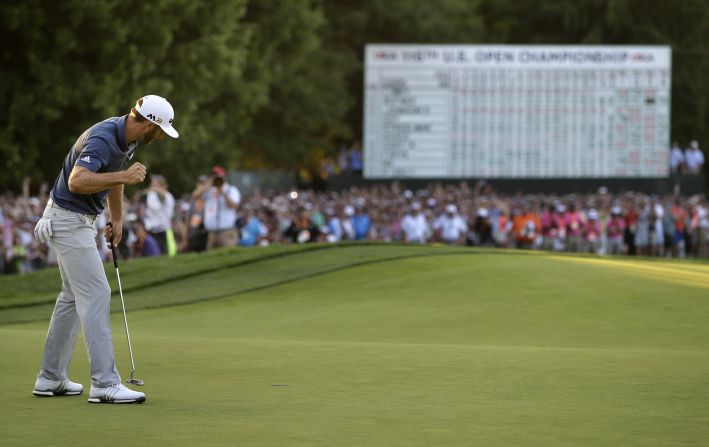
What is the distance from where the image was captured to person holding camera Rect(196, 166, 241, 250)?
85.7ft

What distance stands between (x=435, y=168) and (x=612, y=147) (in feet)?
16.4

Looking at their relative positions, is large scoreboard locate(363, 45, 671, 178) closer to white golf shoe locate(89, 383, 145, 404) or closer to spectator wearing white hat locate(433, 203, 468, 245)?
spectator wearing white hat locate(433, 203, 468, 245)

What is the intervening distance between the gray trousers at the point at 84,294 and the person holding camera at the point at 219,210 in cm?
1551

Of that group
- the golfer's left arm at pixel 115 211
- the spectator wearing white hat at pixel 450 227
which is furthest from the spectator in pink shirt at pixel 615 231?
the golfer's left arm at pixel 115 211

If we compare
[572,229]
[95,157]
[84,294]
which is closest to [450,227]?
[572,229]

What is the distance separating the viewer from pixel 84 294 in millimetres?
10359

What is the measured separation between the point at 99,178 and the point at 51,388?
4.80ft

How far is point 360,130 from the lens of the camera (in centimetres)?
6444

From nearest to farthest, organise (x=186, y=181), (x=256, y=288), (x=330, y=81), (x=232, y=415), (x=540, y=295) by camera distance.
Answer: (x=232, y=415) < (x=540, y=295) < (x=256, y=288) < (x=186, y=181) < (x=330, y=81)

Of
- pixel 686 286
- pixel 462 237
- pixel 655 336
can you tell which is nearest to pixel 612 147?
pixel 462 237

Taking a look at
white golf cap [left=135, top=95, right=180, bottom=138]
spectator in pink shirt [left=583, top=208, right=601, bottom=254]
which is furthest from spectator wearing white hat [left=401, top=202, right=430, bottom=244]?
white golf cap [left=135, top=95, right=180, bottom=138]

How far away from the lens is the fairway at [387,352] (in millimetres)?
9008

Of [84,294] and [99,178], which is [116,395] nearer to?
[84,294]

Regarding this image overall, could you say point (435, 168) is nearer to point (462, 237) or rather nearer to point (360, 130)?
point (462, 237)
